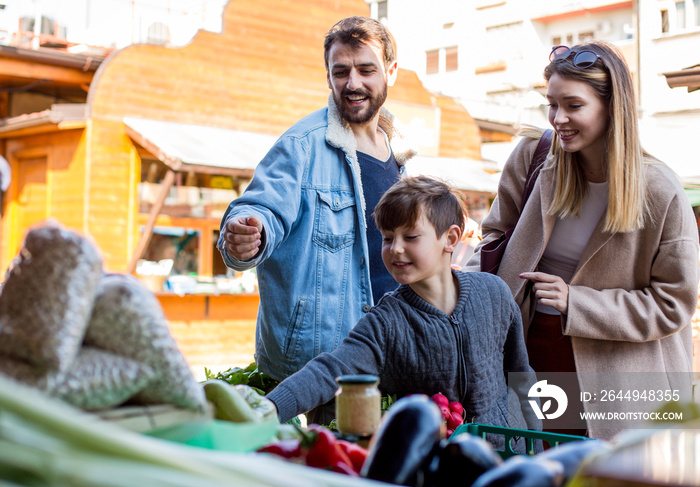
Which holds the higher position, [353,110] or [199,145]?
[199,145]

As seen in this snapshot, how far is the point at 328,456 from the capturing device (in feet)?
3.49

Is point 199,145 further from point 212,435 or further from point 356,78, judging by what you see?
point 212,435

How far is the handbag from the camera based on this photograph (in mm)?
2875

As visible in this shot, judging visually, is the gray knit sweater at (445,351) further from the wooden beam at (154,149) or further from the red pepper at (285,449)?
the wooden beam at (154,149)

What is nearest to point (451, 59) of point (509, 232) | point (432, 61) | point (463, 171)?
point (432, 61)

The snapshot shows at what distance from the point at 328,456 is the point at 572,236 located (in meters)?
1.90

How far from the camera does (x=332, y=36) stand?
9.91ft

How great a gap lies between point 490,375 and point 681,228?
35.9 inches

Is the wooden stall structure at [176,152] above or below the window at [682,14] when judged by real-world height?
below

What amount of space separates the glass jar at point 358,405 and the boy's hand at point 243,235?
1.11m

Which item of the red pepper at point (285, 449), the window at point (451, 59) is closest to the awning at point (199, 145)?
the red pepper at point (285, 449)

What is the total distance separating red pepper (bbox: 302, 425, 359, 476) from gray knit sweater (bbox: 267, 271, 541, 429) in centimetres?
83

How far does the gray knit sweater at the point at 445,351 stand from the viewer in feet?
6.84

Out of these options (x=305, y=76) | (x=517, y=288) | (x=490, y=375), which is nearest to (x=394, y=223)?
(x=490, y=375)
